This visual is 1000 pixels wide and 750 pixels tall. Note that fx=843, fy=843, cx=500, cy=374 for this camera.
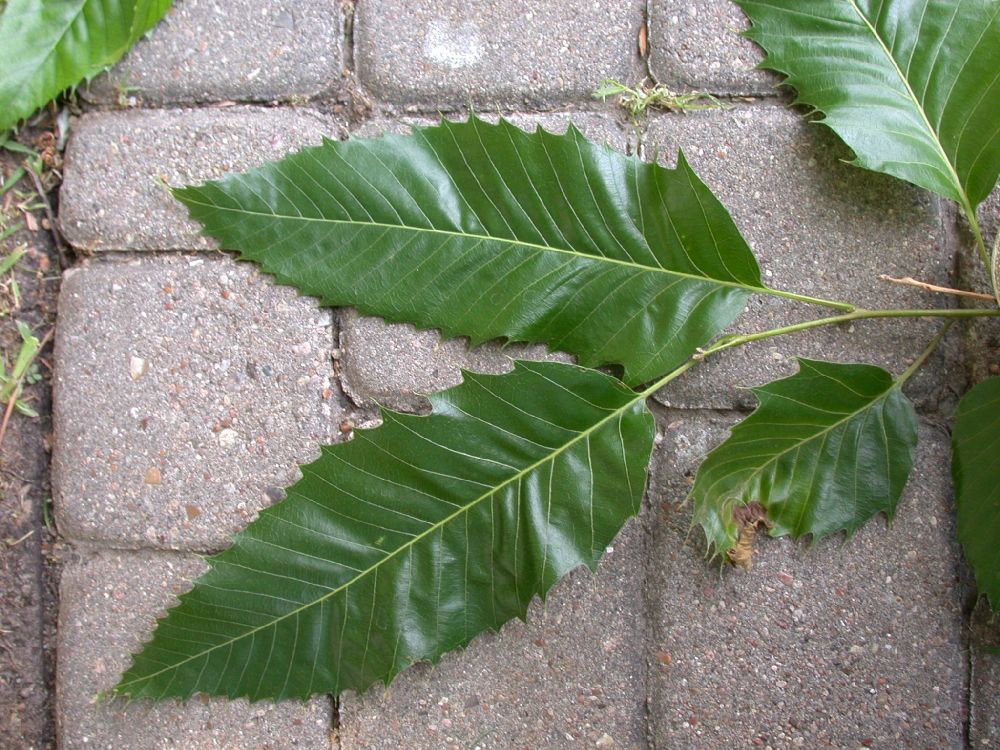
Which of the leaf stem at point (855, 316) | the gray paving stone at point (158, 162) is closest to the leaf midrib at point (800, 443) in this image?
the leaf stem at point (855, 316)

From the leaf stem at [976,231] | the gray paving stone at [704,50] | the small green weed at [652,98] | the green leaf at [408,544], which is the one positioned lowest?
the green leaf at [408,544]

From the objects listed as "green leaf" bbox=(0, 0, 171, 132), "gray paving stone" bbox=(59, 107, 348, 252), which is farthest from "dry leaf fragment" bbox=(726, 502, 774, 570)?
"green leaf" bbox=(0, 0, 171, 132)

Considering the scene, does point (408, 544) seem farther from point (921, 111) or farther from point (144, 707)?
point (921, 111)

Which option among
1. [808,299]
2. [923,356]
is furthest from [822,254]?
[923,356]

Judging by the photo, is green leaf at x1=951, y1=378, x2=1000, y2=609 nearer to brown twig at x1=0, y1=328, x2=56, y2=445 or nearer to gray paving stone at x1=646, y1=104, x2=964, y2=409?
gray paving stone at x1=646, y1=104, x2=964, y2=409

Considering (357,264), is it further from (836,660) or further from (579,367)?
(836,660)

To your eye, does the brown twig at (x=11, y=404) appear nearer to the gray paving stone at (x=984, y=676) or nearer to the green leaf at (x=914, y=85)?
the green leaf at (x=914, y=85)
